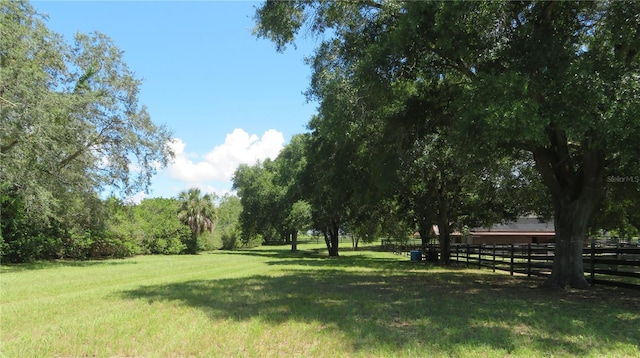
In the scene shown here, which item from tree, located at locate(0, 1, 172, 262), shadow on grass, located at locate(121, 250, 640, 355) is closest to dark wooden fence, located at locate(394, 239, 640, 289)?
shadow on grass, located at locate(121, 250, 640, 355)

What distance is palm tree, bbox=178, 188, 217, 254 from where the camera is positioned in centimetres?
4522

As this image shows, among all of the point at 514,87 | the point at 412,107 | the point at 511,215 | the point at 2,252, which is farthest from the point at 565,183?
the point at 2,252

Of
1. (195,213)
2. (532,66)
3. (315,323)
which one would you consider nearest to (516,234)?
(195,213)

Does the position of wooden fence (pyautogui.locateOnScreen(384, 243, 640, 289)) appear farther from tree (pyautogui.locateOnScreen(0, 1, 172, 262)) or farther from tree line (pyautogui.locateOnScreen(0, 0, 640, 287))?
tree (pyautogui.locateOnScreen(0, 1, 172, 262))

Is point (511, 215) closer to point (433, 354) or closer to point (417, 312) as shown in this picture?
point (417, 312)

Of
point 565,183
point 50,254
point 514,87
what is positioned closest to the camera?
point 514,87

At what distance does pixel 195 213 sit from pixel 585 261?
126ft

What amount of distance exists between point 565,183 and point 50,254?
91.5 feet

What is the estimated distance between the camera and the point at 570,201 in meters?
13.0

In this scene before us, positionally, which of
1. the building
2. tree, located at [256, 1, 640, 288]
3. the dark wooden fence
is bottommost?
the building

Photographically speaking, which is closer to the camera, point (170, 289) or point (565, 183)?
point (170, 289)

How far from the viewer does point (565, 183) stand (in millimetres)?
13352

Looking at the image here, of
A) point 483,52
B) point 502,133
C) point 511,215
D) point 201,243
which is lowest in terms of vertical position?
point 201,243

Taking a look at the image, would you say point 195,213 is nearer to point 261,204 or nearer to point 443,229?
point 261,204
